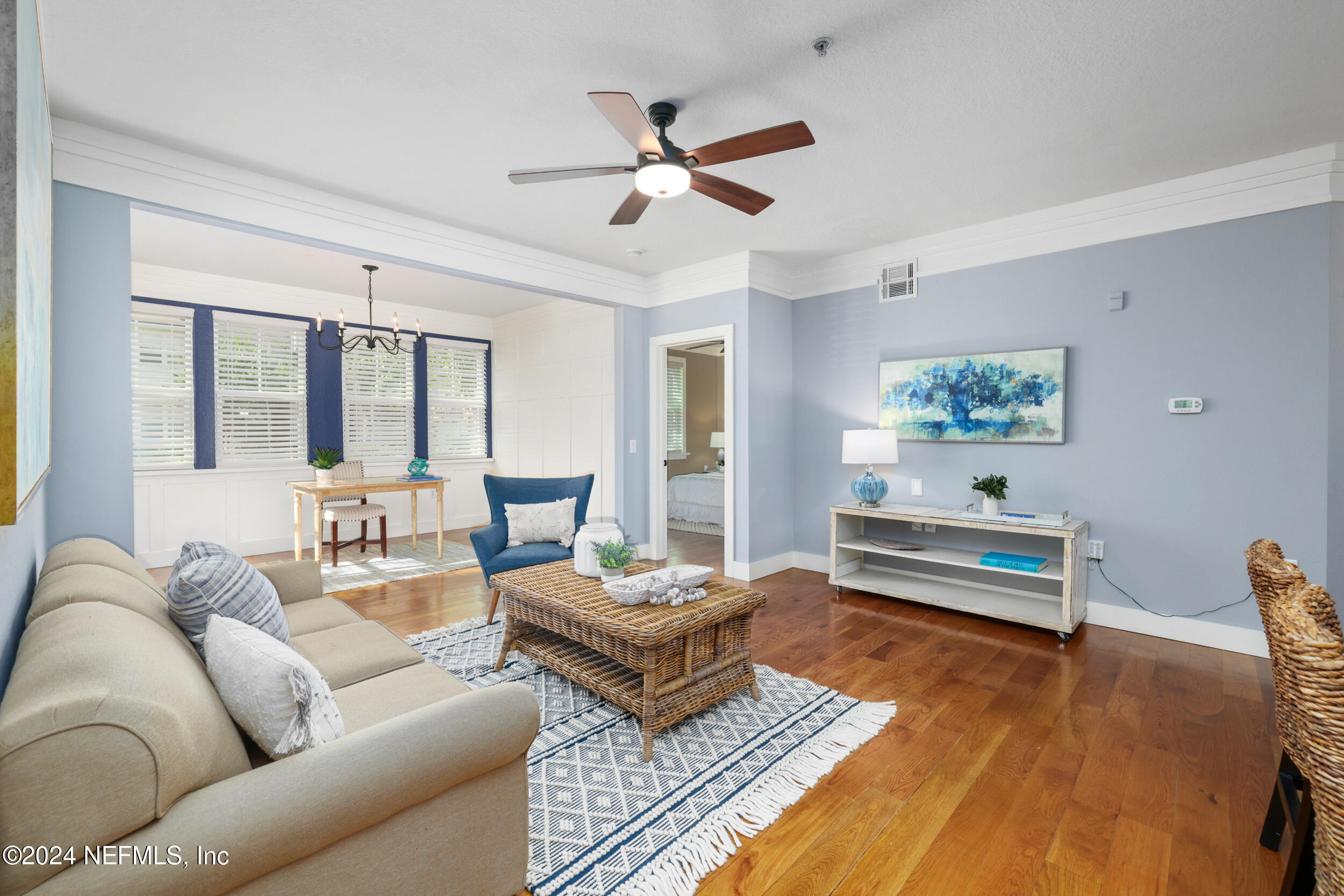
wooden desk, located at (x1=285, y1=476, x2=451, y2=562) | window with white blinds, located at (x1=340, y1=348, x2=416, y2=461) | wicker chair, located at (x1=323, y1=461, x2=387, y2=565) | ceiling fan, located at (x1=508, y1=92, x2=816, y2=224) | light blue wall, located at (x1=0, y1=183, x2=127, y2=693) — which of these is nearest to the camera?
ceiling fan, located at (x1=508, y1=92, x2=816, y2=224)

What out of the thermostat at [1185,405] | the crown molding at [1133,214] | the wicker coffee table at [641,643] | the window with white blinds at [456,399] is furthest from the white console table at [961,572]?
the window with white blinds at [456,399]

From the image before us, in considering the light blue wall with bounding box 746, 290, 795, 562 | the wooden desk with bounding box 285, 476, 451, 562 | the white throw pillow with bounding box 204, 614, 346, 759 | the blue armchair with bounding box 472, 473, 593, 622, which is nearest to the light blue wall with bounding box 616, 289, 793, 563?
the light blue wall with bounding box 746, 290, 795, 562

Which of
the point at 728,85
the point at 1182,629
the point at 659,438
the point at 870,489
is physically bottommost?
the point at 1182,629

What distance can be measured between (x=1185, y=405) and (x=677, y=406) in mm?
5715

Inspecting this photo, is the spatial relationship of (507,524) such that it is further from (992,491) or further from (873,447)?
(992,491)

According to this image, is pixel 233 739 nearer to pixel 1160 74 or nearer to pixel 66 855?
pixel 66 855

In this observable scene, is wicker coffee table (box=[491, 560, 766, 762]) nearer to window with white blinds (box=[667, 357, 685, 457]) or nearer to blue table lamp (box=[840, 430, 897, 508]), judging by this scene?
blue table lamp (box=[840, 430, 897, 508])

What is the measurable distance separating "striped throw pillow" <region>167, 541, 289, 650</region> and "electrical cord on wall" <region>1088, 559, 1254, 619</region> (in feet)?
13.9

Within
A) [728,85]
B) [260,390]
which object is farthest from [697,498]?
[728,85]

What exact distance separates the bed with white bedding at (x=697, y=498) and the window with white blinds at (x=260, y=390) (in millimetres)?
4044

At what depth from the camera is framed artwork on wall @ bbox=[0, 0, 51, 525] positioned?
958 millimetres

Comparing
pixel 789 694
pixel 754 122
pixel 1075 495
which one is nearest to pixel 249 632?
pixel 789 694

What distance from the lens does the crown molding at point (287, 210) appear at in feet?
9.25

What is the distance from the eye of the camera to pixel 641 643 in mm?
2135
